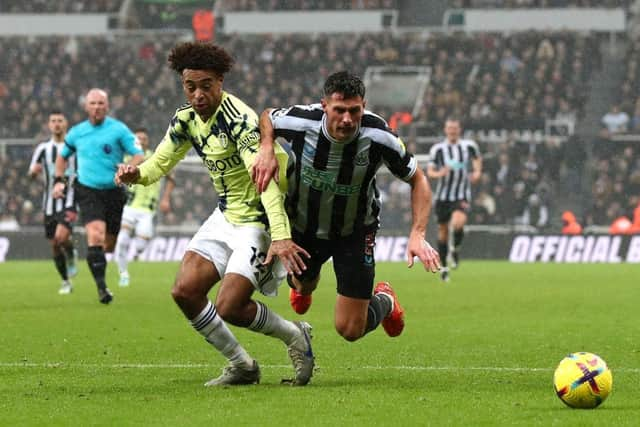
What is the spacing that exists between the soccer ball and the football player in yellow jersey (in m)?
1.71

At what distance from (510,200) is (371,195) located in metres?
20.6

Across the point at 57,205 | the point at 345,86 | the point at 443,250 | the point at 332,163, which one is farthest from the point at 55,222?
the point at 345,86

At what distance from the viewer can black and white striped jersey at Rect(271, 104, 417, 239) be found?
7.37 meters

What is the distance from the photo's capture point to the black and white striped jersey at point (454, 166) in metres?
19.5

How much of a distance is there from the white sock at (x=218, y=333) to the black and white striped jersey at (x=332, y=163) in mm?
841

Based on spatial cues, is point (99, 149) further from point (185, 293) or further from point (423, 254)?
point (423, 254)

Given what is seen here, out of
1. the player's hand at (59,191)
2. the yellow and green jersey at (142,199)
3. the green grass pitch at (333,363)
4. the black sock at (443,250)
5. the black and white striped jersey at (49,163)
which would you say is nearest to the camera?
the green grass pitch at (333,363)

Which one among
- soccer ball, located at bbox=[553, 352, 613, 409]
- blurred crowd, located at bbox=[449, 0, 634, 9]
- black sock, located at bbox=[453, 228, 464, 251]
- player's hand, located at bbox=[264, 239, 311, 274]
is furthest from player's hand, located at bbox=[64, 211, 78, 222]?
blurred crowd, located at bbox=[449, 0, 634, 9]

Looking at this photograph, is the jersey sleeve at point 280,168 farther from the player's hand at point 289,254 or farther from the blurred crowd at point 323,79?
the blurred crowd at point 323,79

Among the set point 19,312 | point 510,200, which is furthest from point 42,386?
point 510,200

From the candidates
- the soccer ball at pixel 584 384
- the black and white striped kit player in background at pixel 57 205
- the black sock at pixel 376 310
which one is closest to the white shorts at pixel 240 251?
the black sock at pixel 376 310

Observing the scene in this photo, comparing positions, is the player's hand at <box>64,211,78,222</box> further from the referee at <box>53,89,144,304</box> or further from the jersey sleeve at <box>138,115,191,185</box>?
the jersey sleeve at <box>138,115,191,185</box>

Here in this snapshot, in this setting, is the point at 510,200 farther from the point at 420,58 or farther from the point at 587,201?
the point at 420,58

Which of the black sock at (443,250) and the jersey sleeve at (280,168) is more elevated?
the jersey sleeve at (280,168)
